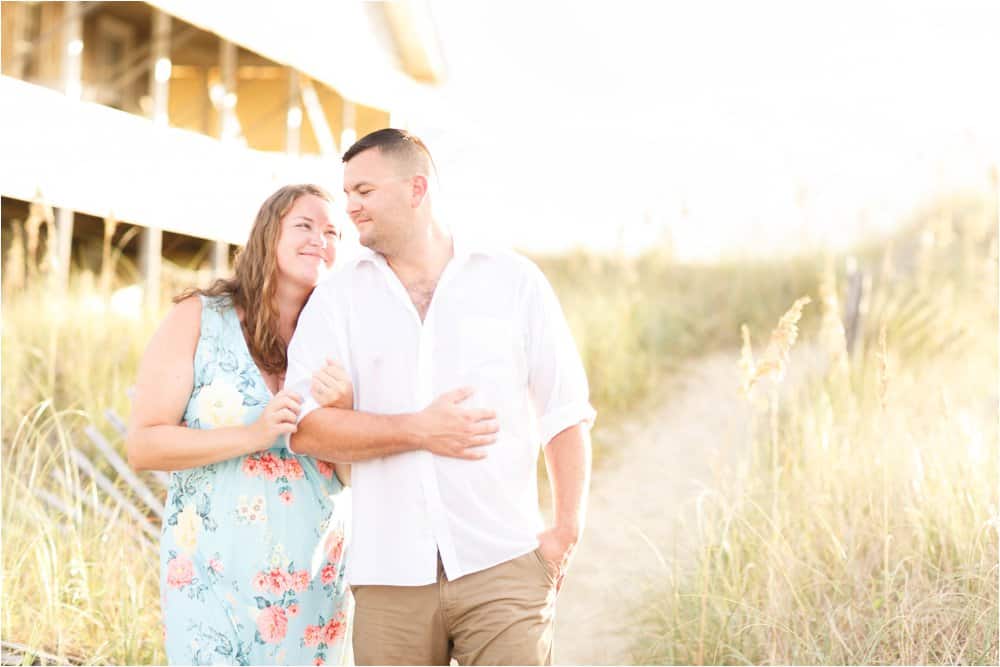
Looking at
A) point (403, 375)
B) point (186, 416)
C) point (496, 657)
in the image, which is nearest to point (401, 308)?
point (403, 375)

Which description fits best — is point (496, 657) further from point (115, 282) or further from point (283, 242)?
point (115, 282)

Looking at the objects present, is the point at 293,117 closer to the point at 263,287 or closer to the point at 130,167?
the point at 130,167

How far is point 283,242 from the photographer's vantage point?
3.81 meters

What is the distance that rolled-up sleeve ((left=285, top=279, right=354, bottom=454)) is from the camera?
345 centimetres

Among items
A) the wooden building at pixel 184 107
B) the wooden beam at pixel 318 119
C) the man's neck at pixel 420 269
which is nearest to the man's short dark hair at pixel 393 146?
the man's neck at pixel 420 269

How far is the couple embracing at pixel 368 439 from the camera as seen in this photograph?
337cm

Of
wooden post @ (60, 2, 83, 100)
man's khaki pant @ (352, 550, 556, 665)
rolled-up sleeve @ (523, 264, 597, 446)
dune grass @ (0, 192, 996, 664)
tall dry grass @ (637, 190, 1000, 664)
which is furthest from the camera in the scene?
wooden post @ (60, 2, 83, 100)

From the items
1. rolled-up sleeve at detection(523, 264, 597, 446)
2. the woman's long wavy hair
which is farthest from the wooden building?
rolled-up sleeve at detection(523, 264, 597, 446)

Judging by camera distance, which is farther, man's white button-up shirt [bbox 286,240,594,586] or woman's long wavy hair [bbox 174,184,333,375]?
woman's long wavy hair [bbox 174,184,333,375]

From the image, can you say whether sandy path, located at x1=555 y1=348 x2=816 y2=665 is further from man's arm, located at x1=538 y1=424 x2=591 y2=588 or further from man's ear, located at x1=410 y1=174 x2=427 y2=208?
man's ear, located at x1=410 y1=174 x2=427 y2=208

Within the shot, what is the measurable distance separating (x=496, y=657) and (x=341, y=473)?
2.78 feet

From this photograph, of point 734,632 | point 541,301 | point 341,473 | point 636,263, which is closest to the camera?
point 541,301

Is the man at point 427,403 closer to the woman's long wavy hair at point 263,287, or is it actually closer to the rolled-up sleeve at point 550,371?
the rolled-up sleeve at point 550,371

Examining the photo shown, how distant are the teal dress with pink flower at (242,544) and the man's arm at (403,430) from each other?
43 centimetres
